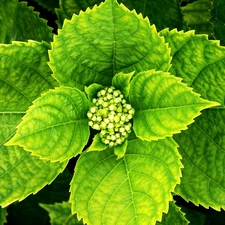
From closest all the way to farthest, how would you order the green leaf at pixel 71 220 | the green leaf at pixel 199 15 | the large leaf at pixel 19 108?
the large leaf at pixel 19 108, the green leaf at pixel 71 220, the green leaf at pixel 199 15

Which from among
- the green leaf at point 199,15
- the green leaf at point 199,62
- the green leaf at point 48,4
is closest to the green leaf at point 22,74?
the green leaf at point 199,62

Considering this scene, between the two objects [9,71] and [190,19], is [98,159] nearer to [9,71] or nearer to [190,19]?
[9,71]

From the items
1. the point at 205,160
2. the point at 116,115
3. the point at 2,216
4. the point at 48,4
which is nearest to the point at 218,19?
the point at 205,160

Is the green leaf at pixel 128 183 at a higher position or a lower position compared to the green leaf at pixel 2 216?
higher

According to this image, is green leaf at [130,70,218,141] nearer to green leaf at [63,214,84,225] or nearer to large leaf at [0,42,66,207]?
large leaf at [0,42,66,207]

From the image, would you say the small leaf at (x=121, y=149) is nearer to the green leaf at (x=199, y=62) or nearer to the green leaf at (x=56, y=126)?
the green leaf at (x=56, y=126)

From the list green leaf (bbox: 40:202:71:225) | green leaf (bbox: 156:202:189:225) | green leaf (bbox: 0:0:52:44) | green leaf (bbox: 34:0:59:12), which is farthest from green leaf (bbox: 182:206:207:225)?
green leaf (bbox: 34:0:59:12)

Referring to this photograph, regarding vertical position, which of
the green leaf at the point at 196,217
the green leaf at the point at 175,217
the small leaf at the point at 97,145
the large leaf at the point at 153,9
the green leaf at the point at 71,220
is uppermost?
the large leaf at the point at 153,9
